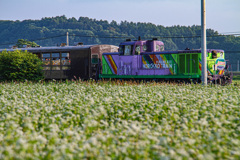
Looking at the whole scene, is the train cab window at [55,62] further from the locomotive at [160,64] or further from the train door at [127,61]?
the train door at [127,61]

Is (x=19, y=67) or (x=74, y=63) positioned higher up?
(x=74, y=63)

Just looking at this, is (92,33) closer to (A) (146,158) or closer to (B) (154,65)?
(B) (154,65)

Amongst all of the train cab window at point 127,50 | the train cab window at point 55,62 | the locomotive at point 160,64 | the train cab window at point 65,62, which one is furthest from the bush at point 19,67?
the train cab window at point 127,50

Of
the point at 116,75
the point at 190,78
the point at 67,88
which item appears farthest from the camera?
the point at 116,75

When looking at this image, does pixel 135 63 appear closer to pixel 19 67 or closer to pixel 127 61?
pixel 127 61

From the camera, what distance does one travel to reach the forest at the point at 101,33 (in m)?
97.1

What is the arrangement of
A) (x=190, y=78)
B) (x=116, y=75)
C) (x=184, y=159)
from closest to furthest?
1. (x=184, y=159)
2. (x=190, y=78)
3. (x=116, y=75)

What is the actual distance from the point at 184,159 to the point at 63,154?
67.9 inches

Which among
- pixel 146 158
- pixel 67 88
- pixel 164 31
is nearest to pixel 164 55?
pixel 67 88

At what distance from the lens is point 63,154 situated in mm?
A: 4488

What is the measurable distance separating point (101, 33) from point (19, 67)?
368 feet

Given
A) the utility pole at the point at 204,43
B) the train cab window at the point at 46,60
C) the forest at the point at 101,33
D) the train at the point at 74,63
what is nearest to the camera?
the utility pole at the point at 204,43

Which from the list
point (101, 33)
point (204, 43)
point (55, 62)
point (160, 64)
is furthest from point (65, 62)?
point (101, 33)

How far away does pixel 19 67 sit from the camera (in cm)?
2086
